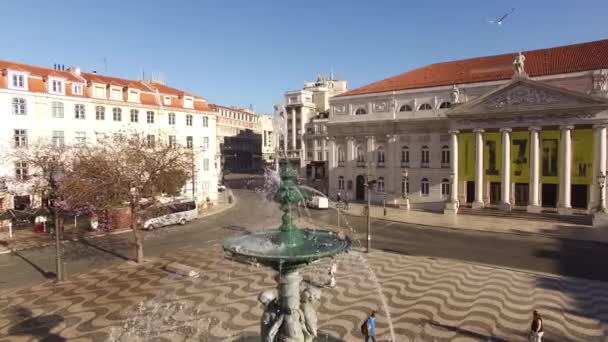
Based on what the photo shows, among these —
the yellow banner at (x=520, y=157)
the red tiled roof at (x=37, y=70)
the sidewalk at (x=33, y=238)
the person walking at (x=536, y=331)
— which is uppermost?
the red tiled roof at (x=37, y=70)

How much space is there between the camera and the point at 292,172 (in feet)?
30.2

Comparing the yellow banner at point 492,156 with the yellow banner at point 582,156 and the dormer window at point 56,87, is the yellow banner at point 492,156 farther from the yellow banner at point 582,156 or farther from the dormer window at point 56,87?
the dormer window at point 56,87

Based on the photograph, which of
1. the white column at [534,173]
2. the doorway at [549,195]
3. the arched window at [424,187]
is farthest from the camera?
the arched window at [424,187]

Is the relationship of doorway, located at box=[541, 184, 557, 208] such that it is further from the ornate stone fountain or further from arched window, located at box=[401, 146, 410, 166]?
the ornate stone fountain

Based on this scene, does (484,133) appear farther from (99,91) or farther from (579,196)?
(99,91)

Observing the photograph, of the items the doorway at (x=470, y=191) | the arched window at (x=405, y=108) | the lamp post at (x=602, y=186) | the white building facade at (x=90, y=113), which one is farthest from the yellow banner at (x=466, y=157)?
the white building facade at (x=90, y=113)

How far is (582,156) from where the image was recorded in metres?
36.2

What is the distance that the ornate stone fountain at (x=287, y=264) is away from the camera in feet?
27.6

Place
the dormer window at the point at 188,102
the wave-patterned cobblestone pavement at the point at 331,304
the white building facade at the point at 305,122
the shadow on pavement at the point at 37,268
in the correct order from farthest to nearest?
the white building facade at the point at 305,122 → the dormer window at the point at 188,102 → the shadow on pavement at the point at 37,268 → the wave-patterned cobblestone pavement at the point at 331,304

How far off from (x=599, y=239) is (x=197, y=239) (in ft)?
97.7

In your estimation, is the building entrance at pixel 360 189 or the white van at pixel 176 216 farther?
the building entrance at pixel 360 189

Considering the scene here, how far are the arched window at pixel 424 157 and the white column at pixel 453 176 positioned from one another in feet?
12.0

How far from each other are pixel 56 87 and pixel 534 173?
4545cm

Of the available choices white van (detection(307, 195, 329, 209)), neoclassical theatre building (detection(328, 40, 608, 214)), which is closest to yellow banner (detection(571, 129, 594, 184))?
neoclassical theatre building (detection(328, 40, 608, 214))
